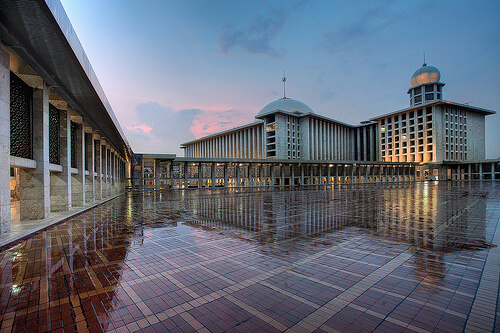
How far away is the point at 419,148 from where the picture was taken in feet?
252

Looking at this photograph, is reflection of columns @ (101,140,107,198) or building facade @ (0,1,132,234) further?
reflection of columns @ (101,140,107,198)

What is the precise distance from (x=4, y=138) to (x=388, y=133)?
311ft

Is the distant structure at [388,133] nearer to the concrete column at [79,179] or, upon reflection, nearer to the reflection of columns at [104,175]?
the reflection of columns at [104,175]

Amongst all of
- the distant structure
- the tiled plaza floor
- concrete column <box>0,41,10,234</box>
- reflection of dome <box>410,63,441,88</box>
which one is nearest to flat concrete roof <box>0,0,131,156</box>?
concrete column <box>0,41,10,234</box>

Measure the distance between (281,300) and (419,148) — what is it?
89705mm

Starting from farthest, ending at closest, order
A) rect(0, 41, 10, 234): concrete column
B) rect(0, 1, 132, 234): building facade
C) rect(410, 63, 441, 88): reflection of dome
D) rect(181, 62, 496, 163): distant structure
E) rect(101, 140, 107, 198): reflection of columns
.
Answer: rect(410, 63, 441, 88): reflection of dome → rect(181, 62, 496, 163): distant structure → rect(101, 140, 107, 198): reflection of columns → rect(0, 41, 10, 234): concrete column → rect(0, 1, 132, 234): building facade

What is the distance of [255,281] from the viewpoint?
176 inches

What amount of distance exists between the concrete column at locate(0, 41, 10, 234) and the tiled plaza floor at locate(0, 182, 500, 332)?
119cm

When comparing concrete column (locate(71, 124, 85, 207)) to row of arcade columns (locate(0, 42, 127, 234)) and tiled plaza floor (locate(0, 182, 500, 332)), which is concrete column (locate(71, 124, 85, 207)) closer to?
row of arcade columns (locate(0, 42, 127, 234))

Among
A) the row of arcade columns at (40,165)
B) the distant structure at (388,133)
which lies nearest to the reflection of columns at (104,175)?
the row of arcade columns at (40,165)

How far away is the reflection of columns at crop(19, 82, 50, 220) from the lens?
1031cm

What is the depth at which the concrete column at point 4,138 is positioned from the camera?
7672mm

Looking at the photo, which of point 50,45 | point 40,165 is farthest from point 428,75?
point 40,165

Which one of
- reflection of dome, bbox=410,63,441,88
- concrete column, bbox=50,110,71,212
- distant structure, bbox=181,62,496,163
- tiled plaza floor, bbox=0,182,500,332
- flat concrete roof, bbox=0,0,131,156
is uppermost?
reflection of dome, bbox=410,63,441,88
